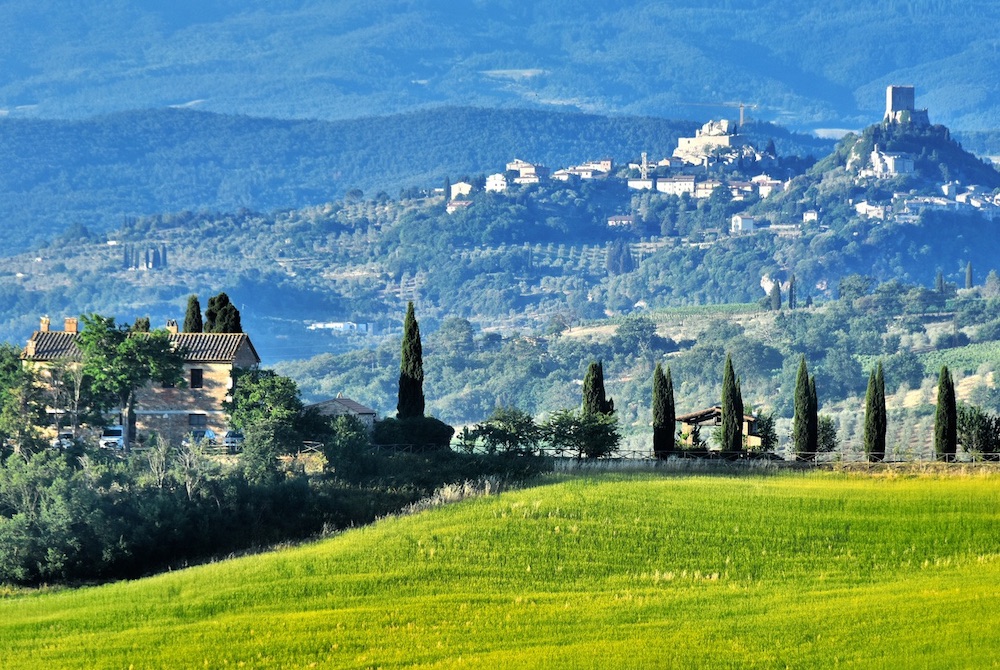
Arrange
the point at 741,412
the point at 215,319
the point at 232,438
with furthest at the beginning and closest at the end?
1. the point at 215,319
2. the point at 741,412
3. the point at 232,438

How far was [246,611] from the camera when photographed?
44438mm

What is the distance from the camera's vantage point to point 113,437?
2569 inches

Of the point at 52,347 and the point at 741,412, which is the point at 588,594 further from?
the point at 52,347

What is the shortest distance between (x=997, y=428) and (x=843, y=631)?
28.7 meters

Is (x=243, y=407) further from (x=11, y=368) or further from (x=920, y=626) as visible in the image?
(x=920, y=626)

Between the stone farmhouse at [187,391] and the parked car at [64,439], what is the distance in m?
2.16

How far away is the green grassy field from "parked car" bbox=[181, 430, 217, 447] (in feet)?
38.4

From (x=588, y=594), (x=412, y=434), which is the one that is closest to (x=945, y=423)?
(x=412, y=434)

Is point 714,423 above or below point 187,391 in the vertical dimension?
below

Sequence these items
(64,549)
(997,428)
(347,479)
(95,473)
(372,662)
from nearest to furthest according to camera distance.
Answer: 1. (372,662)
2. (64,549)
3. (95,473)
4. (347,479)
5. (997,428)

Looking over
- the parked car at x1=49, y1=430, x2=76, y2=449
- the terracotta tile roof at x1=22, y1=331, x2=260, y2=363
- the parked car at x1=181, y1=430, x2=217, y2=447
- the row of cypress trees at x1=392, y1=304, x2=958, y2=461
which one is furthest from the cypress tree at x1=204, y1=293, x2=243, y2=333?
the parked car at x1=49, y1=430, x2=76, y2=449

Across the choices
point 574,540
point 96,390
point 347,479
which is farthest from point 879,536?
point 96,390

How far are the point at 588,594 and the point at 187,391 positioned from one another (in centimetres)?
2295

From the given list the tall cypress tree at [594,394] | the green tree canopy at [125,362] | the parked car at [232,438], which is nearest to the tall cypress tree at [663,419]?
the tall cypress tree at [594,394]
